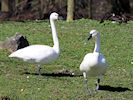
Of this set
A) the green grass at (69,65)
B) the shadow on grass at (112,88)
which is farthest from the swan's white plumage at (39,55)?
the shadow on grass at (112,88)

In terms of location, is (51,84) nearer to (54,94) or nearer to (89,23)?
(54,94)

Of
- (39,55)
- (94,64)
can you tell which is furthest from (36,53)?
(94,64)

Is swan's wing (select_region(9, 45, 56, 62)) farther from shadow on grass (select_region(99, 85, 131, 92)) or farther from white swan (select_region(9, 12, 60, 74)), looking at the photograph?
shadow on grass (select_region(99, 85, 131, 92))

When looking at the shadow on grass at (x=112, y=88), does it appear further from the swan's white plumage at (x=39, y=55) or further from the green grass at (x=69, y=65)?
the swan's white plumage at (x=39, y=55)

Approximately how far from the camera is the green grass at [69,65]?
30.3 ft

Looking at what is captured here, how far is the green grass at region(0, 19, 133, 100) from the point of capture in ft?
30.3

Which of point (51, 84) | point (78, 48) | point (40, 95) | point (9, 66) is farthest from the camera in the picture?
point (78, 48)

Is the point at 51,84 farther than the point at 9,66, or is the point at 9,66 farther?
the point at 9,66

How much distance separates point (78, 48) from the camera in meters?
13.8

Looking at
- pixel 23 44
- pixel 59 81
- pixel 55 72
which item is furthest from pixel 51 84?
pixel 23 44

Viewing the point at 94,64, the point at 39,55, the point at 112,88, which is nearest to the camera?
the point at 94,64

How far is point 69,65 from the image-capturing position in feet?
39.1

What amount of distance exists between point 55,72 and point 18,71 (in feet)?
2.44

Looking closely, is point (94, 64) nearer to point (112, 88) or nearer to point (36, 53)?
point (112, 88)
